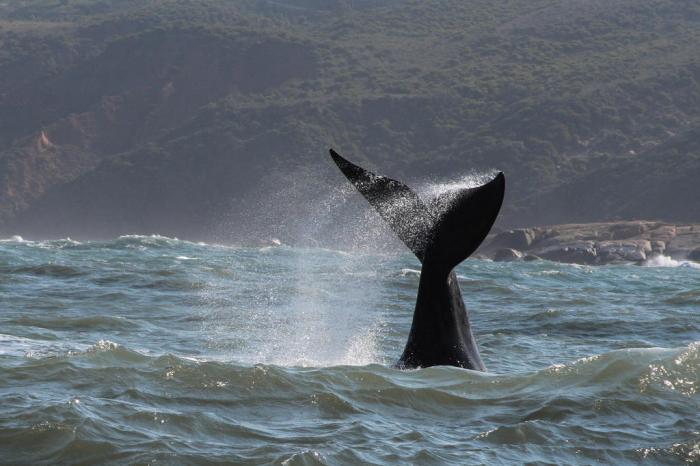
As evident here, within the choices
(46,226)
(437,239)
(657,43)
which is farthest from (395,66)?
(437,239)

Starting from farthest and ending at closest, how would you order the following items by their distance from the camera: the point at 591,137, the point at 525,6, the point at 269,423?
1. the point at 525,6
2. the point at 591,137
3. the point at 269,423

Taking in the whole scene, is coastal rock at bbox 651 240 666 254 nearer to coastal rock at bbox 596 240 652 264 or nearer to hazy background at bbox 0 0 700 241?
coastal rock at bbox 596 240 652 264

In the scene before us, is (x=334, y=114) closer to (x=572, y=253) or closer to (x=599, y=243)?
(x=599, y=243)

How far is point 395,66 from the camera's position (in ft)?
326

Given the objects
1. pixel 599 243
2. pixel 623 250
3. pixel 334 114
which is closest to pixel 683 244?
pixel 623 250

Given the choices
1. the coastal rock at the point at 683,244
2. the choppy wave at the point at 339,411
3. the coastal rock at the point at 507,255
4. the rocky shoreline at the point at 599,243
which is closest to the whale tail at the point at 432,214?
the choppy wave at the point at 339,411

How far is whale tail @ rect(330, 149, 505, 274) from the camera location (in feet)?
28.7

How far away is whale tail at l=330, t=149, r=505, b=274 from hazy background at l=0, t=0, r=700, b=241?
5966 centimetres

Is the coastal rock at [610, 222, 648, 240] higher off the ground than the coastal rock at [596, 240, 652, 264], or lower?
higher

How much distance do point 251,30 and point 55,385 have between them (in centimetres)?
9823

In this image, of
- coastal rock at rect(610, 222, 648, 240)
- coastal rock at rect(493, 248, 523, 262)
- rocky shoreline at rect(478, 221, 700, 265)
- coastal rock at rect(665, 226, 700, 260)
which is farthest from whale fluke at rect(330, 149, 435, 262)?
coastal rock at rect(610, 222, 648, 240)

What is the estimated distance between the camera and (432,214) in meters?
9.12

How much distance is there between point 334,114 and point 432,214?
83.6 meters

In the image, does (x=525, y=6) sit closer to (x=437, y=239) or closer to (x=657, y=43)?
(x=657, y=43)
